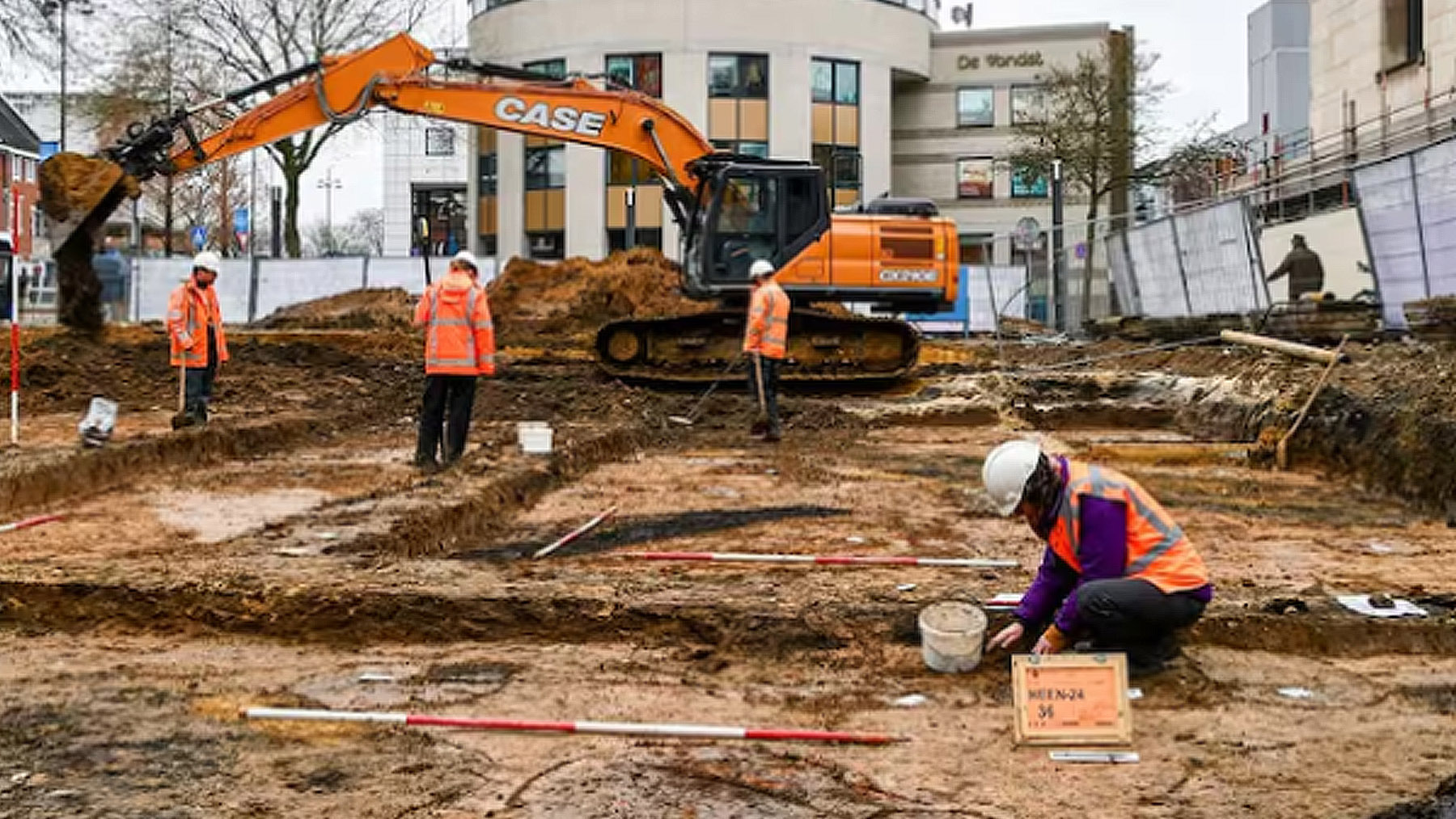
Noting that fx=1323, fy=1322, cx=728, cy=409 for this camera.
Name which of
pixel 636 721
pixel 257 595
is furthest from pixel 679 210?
pixel 636 721

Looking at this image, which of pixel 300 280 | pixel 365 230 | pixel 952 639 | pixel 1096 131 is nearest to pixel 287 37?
pixel 300 280

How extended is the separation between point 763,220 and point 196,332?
7430mm

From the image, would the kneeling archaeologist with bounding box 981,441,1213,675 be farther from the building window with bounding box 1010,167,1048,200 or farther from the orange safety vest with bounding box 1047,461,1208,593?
the building window with bounding box 1010,167,1048,200

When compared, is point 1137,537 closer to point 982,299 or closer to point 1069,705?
point 1069,705

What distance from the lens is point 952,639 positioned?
5.07 metres

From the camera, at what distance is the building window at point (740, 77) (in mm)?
41969

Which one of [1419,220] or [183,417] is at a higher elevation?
[1419,220]

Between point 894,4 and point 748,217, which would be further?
point 894,4

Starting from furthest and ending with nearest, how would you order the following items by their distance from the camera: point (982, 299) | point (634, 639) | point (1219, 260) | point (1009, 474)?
point (982, 299) < point (1219, 260) < point (634, 639) < point (1009, 474)

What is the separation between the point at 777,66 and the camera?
138 feet

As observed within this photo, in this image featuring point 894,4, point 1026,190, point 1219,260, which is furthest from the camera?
point 1026,190

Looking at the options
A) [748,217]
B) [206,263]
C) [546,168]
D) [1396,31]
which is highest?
[1396,31]

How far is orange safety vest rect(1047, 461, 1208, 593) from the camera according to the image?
476cm

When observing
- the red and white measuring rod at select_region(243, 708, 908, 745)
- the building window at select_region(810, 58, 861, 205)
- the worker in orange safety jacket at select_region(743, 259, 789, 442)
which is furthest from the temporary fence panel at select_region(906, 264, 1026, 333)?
the red and white measuring rod at select_region(243, 708, 908, 745)
